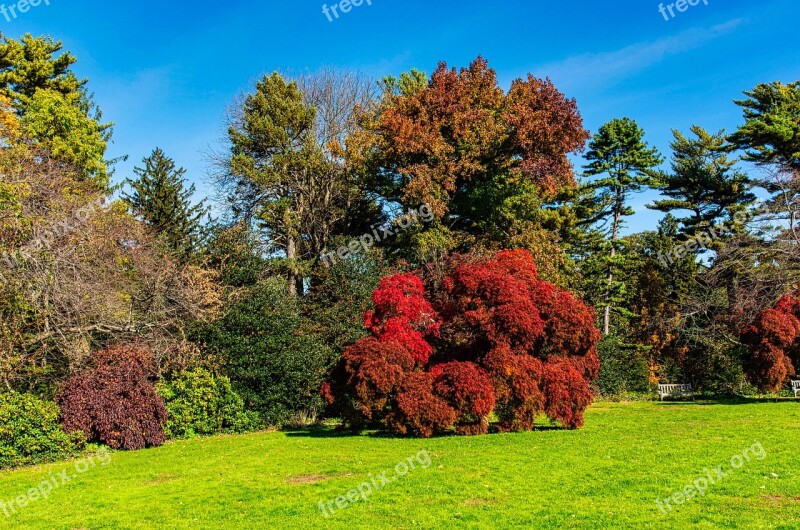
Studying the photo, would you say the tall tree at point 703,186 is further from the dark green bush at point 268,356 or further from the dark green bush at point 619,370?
the dark green bush at point 268,356

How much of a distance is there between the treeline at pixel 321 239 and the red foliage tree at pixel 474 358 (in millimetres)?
4400

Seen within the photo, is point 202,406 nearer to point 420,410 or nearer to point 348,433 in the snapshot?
point 348,433

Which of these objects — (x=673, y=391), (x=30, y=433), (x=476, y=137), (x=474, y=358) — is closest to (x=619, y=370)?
(x=673, y=391)

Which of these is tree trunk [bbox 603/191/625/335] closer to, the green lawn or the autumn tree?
the autumn tree

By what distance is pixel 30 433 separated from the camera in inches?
526

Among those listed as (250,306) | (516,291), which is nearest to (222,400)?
(250,306)

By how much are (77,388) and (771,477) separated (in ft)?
45.8

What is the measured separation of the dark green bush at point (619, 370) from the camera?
1154 inches

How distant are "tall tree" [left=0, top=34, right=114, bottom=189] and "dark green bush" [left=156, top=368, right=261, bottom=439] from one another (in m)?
9.21

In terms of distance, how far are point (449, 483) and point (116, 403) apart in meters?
9.10

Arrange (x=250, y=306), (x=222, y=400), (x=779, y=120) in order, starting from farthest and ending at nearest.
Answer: (x=779, y=120)
(x=250, y=306)
(x=222, y=400)

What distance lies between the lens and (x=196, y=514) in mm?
8289

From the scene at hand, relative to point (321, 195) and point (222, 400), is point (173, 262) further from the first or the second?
point (321, 195)

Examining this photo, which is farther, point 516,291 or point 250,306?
point 250,306
